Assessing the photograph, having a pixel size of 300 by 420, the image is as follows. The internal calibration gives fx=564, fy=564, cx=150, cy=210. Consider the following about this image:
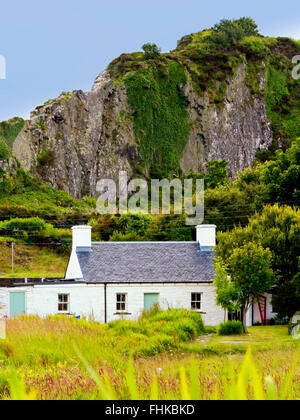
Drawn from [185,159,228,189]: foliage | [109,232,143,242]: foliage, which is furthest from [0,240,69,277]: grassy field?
[185,159,228,189]: foliage

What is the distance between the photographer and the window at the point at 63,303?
90.2 feet

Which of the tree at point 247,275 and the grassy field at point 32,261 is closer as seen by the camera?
the tree at point 247,275

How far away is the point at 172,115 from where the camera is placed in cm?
8475

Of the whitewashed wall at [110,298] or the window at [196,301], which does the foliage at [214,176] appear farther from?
the whitewashed wall at [110,298]

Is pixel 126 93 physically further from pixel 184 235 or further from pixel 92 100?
pixel 184 235

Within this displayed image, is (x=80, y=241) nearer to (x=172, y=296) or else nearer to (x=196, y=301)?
(x=172, y=296)

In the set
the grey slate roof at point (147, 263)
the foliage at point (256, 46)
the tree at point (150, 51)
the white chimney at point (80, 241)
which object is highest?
the foliage at point (256, 46)

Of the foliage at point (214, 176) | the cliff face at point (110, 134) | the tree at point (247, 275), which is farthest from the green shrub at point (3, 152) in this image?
the tree at point (247, 275)

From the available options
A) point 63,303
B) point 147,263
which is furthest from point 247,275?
point 63,303

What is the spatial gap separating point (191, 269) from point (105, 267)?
14.7 ft

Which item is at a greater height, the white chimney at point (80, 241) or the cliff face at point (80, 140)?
the cliff face at point (80, 140)

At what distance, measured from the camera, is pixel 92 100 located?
74625 millimetres

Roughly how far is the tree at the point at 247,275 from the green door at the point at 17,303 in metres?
9.76
